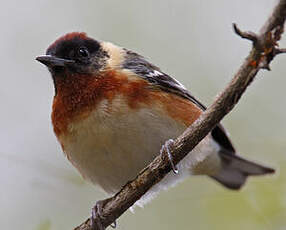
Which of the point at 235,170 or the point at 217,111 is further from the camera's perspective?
the point at 235,170

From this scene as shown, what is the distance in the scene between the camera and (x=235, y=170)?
5.82m

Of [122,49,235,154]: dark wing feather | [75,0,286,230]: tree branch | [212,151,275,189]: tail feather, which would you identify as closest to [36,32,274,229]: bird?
[122,49,235,154]: dark wing feather

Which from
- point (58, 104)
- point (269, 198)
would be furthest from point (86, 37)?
point (269, 198)

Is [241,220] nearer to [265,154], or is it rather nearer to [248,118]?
[265,154]

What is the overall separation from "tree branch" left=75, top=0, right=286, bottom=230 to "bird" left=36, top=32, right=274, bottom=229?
0.31 m

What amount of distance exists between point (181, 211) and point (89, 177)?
1.28 m

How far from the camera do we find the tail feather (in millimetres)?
5703

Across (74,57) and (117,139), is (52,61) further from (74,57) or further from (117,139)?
(117,139)

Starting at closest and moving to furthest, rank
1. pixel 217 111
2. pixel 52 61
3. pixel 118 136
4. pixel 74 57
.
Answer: pixel 217 111
pixel 118 136
pixel 52 61
pixel 74 57

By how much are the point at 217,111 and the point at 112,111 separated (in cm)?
125

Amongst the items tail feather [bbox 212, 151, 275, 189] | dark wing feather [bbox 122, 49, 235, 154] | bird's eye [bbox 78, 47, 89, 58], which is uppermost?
dark wing feather [bbox 122, 49, 235, 154]

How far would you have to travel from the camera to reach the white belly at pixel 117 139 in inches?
165

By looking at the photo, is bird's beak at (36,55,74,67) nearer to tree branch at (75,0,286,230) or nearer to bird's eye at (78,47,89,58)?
bird's eye at (78,47,89,58)

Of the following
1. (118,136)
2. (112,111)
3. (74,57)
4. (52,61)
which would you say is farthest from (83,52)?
(118,136)
